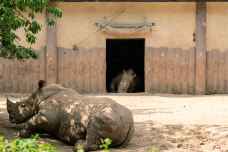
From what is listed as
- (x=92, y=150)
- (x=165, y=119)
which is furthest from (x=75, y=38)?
(x=92, y=150)

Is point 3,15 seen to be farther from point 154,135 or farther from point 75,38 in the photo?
point 75,38

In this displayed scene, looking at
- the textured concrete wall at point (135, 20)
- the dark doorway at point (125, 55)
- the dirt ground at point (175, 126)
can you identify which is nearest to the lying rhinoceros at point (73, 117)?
the dirt ground at point (175, 126)

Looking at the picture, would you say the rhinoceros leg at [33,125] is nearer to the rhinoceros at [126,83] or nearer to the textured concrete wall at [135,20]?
the textured concrete wall at [135,20]

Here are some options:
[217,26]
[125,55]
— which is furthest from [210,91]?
[125,55]

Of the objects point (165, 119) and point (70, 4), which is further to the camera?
point (70, 4)

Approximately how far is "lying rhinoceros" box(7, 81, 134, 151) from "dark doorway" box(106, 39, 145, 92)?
12324 mm

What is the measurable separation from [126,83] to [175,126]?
7.34m

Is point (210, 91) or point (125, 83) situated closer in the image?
point (210, 91)

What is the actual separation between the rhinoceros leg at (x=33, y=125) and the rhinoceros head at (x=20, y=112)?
0.48 metres

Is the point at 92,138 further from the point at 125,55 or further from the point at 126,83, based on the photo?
the point at 125,55

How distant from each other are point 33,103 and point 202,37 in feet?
24.2

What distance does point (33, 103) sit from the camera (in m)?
9.01

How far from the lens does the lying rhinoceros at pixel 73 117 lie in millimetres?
7836

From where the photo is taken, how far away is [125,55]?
880 inches
